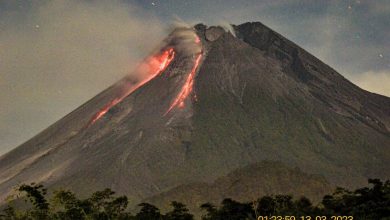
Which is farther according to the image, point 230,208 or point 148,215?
point 148,215

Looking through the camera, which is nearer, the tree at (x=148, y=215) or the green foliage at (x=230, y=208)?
the green foliage at (x=230, y=208)

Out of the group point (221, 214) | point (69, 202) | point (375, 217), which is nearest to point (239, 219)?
point (221, 214)

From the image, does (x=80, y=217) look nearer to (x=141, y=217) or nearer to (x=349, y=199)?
(x=141, y=217)

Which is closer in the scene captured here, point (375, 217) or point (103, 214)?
point (375, 217)

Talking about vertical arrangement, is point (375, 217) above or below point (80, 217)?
below

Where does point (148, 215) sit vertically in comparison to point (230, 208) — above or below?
above

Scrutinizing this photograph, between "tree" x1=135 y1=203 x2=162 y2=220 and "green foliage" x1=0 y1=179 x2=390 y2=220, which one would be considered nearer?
"green foliage" x1=0 y1=179 x2=390 y2=220

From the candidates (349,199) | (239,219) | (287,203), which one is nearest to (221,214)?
(239,219)

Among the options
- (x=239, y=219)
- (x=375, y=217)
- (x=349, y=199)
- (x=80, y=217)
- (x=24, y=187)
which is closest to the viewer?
(x=375, y=217)

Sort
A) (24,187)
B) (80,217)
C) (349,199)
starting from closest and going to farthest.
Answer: (24,187) < (349,199) < (80,217)
